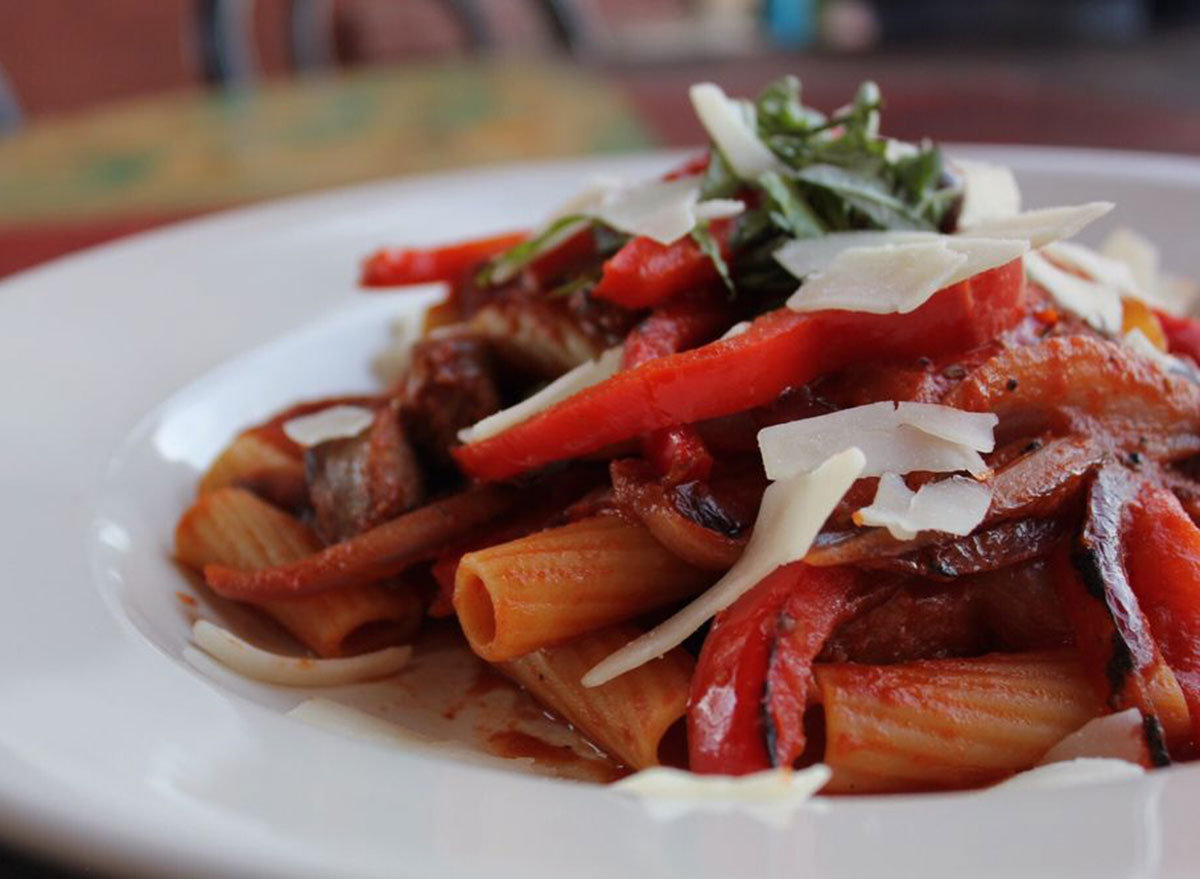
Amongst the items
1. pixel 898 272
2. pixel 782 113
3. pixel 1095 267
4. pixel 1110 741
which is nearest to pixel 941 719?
pixel 1110 741

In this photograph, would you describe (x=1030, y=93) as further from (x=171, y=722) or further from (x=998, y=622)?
(x=171, y=722)

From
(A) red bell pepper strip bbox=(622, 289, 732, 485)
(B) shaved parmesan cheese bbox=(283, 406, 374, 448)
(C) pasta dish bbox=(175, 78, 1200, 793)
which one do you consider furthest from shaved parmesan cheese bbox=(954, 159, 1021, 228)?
(B) shaved parmesan cheese bbox=(283, 406, 374, 448)

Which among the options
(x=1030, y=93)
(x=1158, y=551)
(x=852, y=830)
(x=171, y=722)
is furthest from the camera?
(x=1030, y=93)

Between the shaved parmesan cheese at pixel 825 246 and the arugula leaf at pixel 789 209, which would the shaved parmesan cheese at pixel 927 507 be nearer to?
the shaved parmesan cheese at pixel 825 246

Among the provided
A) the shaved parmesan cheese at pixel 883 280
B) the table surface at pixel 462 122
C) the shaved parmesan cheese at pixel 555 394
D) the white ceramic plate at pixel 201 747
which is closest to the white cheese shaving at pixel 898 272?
the shaved parmesan cheese at pixel 883 280

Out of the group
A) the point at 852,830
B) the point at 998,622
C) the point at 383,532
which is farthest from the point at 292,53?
the point at 852,830

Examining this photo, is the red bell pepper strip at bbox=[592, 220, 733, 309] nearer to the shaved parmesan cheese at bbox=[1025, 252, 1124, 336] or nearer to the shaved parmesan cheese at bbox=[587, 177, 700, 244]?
the shaved parmesan cheese at bbox=[587, 177, 700, 244]
